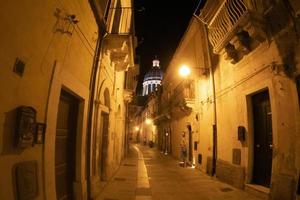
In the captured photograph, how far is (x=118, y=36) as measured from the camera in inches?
299

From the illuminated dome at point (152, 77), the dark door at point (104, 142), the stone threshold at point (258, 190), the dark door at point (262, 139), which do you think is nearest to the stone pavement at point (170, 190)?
the stone threshold at point (258, 190)

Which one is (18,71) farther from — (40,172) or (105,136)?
(105,136)

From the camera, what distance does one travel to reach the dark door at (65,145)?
16.6 ft

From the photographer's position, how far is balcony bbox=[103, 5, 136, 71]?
25.2ft

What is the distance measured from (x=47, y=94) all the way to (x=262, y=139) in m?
6.65

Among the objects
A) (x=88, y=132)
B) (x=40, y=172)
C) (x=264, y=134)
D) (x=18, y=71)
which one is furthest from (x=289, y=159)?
(x=18, y=71)

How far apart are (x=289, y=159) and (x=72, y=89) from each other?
5.22 m

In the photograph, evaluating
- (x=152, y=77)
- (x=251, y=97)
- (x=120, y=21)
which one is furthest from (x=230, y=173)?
(x=152, y=77)

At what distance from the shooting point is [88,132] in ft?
21.3

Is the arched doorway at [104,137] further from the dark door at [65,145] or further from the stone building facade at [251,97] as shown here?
the stone building facade at [251,97]

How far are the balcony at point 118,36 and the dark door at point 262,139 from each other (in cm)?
460

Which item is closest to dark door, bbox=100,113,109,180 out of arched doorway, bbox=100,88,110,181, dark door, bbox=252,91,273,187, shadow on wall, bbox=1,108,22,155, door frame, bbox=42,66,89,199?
arched doorway, bbox=100,88,110,181

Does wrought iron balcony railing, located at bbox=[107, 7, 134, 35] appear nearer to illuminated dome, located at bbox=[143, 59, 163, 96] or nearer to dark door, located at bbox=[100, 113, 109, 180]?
dark door, located at bbox=[100, 113, 109, 180]

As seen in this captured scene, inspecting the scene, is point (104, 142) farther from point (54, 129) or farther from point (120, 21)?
point (54, 129)
